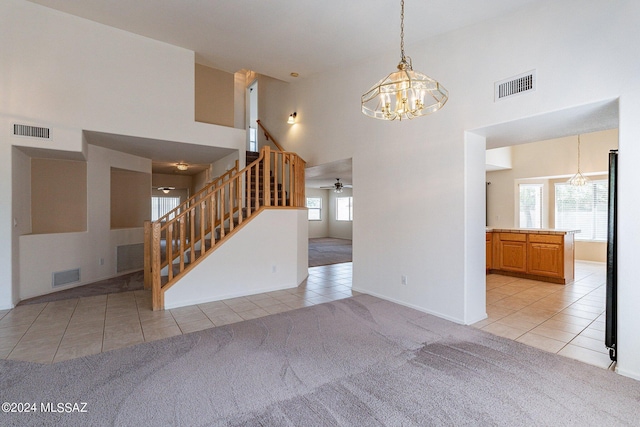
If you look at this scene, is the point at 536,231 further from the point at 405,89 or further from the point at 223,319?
the point at 223,319

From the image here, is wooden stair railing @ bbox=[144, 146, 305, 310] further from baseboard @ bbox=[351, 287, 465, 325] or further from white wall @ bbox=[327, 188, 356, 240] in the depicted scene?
white wall @ bbox=[327, 188, 356, 240]

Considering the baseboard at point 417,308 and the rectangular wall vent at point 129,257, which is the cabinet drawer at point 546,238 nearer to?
the baseboard at point 417,308

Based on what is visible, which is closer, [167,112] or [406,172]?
[406,172]

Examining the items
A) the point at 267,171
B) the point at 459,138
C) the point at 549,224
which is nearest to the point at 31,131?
the point at 267,171

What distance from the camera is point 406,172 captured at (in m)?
4.25

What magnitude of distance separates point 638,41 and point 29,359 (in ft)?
19.3

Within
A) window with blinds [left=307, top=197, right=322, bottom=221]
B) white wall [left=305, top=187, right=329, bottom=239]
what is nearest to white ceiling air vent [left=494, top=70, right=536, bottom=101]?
white wall [left=305, top=187, right=329, bottom=239]

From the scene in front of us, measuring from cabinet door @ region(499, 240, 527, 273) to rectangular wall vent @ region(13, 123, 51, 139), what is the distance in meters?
8.32

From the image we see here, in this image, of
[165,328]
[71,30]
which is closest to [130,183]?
[71,30]

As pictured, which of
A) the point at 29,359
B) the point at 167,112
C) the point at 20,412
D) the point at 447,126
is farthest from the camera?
the point at 167,112

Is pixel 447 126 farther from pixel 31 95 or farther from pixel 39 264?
pixel 39 264

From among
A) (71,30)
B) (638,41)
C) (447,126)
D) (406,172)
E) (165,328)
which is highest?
A: (71,30)

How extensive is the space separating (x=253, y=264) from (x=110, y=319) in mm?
1994

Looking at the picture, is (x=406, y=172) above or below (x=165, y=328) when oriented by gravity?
above
